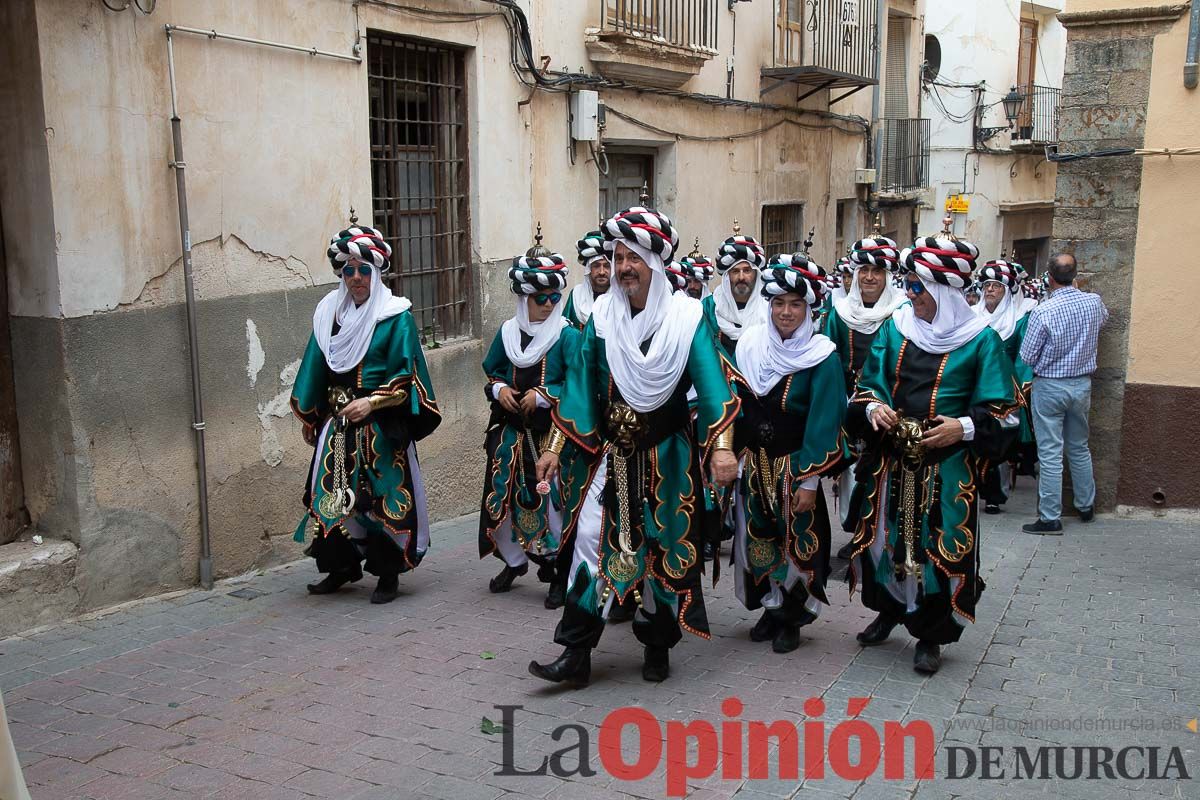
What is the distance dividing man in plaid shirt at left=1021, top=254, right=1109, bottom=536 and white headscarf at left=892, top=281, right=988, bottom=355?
3807 millimetres

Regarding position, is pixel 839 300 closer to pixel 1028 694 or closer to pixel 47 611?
pixel 1028 694

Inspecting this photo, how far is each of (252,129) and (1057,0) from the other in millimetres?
22424

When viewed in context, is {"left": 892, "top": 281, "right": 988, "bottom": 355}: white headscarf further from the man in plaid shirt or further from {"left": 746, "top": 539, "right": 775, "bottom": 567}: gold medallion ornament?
the man in plaid shirt

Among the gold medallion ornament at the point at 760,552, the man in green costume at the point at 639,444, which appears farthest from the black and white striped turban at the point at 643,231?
the gold medallion ornament at the point at 760,552

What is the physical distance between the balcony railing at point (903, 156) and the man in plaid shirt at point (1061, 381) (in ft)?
31.9

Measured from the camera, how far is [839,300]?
322 inches

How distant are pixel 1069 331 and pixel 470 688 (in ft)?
18.6

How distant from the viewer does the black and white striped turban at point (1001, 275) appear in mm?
9938

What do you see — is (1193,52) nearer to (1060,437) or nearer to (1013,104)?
(1060,437)

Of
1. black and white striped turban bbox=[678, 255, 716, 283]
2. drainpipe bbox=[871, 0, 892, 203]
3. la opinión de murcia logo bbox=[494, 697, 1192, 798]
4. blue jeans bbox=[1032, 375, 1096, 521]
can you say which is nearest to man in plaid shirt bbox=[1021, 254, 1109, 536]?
blue jeans bbox=[1032, 375, 1096, 521]

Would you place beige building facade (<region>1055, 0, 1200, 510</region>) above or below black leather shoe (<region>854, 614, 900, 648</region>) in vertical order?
above

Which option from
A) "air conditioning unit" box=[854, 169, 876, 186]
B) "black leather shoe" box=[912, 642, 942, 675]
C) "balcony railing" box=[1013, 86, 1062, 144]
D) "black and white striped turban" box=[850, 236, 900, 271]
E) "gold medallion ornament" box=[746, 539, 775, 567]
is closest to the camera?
"black leather shoe" box=[912, 642, 942, 675]

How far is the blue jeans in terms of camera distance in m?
8.78

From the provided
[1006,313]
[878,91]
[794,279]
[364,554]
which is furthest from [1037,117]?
[364,554]
